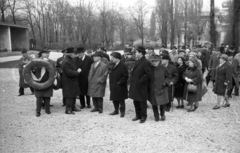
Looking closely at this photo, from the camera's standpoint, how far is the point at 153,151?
14.9 ft

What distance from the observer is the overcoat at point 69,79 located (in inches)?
271

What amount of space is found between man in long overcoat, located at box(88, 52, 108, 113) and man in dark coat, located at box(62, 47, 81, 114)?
40 centimetres

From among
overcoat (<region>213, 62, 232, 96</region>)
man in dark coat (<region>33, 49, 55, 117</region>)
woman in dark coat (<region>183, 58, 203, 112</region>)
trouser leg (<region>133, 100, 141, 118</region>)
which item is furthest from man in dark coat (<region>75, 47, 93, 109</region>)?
overcoat (<region>213, 62, 232, 96</region>)

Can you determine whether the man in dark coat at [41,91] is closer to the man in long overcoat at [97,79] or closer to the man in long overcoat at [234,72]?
the man in long overcoat at [97,79]

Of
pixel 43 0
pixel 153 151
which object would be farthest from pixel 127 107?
pixel 43 0

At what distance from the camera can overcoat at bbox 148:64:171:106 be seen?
6137mm

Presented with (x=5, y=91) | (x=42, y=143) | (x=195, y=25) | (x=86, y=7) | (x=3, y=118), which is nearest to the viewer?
(x=42, y=143)

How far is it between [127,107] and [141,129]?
2.25 m

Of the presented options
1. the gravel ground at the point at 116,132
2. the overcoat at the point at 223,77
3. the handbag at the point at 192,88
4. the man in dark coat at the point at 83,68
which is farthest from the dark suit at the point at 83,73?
the overcoat at the point at 223,77

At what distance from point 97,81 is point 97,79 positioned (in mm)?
62

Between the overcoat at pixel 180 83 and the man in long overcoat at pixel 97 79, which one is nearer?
the man in long overcoat at pixel 97 79

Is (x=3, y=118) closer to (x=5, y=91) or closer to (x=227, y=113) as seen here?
(x=5, y=91)

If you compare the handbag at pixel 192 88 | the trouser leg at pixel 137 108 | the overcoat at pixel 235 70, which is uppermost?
the overcoat at pixel 235 70

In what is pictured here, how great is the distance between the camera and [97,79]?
7141mm
